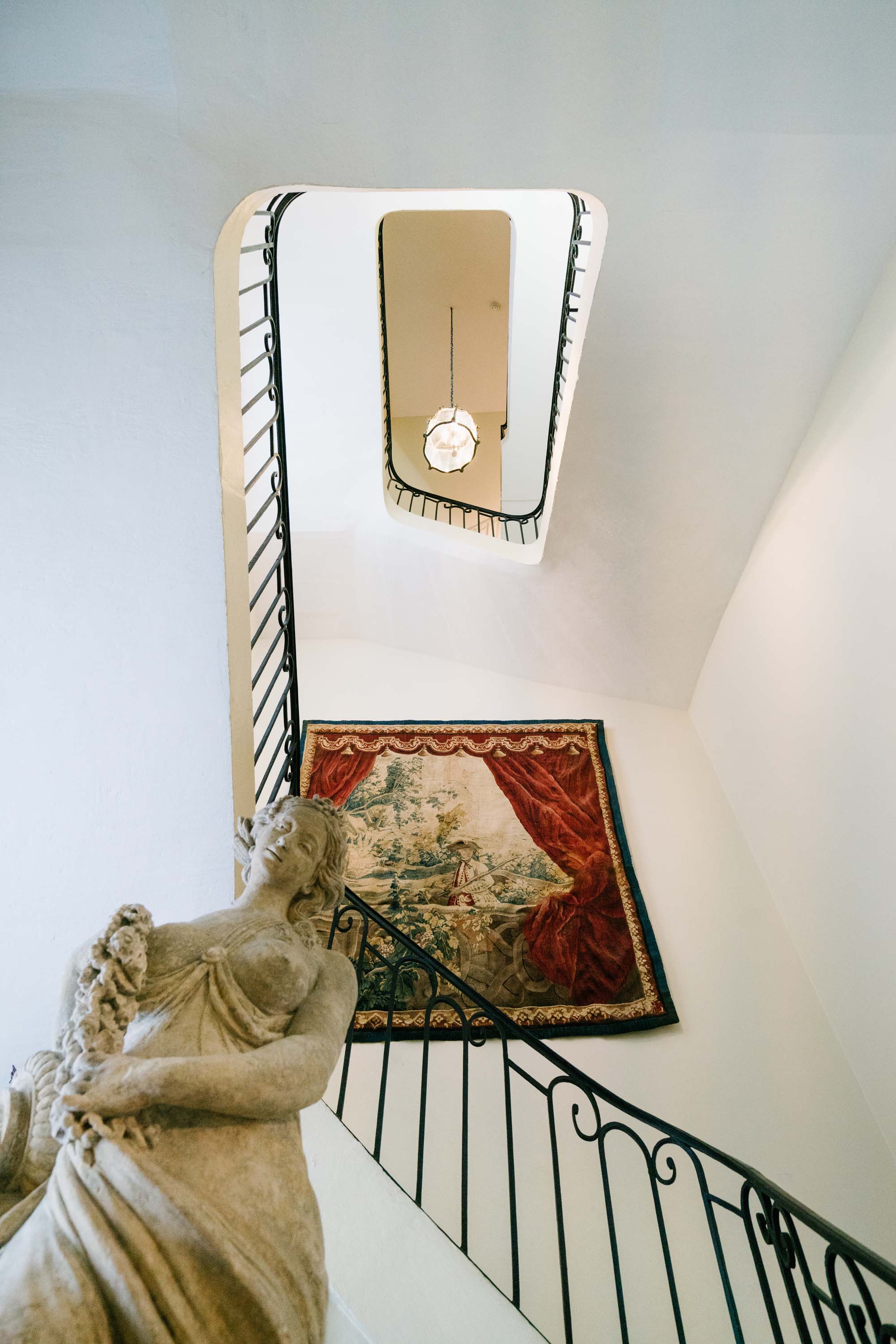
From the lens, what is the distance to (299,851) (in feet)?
6.03

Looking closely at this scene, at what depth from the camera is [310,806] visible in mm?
1938

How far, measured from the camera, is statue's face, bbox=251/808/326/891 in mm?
1818

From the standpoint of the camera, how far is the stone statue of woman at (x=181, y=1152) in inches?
39.6

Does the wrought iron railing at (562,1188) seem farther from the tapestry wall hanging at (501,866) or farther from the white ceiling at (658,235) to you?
the white ceiling at (658,235)

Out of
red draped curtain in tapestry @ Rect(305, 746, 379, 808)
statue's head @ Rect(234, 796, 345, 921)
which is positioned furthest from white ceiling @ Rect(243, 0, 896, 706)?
statue's head @ Rect(234, 796, 345, 921)

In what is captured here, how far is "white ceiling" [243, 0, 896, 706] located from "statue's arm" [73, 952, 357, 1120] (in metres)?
2.60

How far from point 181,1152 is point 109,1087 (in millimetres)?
165

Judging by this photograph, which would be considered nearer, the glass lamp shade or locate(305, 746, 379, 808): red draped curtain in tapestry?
locate(305, 746, 379, 808): red draped curtain in tapestry

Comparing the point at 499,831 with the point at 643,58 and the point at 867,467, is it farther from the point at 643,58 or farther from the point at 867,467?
the point at 643,58

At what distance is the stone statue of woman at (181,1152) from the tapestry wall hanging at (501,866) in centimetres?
264

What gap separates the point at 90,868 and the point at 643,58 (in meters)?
3.37

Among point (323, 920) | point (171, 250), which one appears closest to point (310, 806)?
point (171, 250)

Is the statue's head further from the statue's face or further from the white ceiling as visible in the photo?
the white ceiling

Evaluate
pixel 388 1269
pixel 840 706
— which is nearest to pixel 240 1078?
pixel 388 1269
